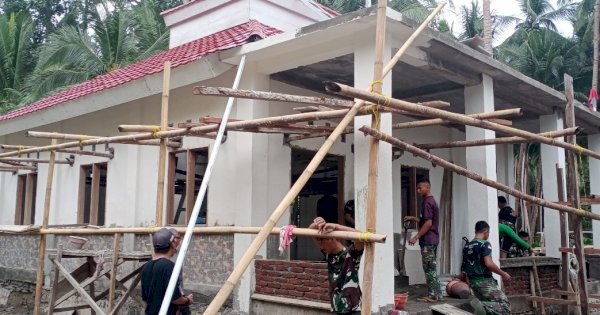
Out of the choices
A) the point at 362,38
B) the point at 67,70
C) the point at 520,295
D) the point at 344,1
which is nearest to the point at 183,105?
the point at 362,38

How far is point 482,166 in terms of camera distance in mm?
8648

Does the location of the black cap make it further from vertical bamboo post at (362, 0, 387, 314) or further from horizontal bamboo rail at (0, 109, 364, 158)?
vertical bamboo post at (362, 0, 387, 314)

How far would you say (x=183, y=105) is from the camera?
9523 millimetres

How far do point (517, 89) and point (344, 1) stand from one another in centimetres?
1817

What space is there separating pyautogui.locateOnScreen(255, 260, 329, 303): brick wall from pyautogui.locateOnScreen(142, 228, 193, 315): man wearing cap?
2.22 metres

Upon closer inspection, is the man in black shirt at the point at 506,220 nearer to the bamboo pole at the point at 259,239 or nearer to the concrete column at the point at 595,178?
the concrete column at the point at 595,178

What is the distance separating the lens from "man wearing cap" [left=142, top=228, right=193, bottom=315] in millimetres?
5148

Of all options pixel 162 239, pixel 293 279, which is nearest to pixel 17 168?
pixel 293 279

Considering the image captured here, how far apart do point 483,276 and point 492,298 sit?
0.27 metres

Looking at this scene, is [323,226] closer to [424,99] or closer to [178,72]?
[178,72]

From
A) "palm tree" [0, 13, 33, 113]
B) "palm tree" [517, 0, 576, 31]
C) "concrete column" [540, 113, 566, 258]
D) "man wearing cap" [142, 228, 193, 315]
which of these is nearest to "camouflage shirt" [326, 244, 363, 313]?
"man wearing cap" [142, 228, 193, 315]

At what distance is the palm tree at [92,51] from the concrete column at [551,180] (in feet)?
50.9

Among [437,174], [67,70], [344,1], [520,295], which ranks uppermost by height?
[344,1]

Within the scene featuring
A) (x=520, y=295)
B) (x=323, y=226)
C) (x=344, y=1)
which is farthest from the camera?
(x=344, y=1)
